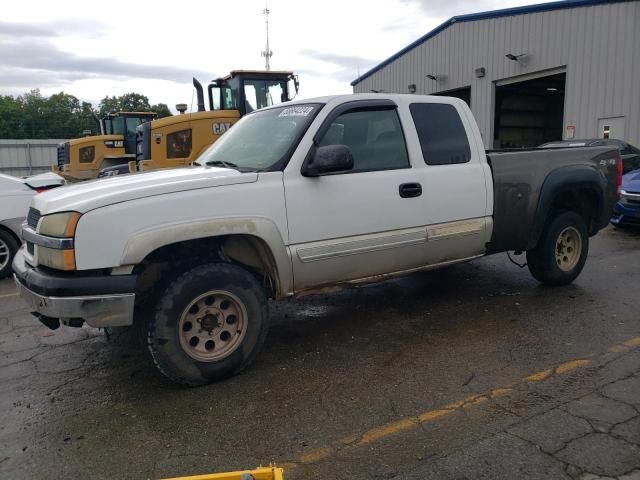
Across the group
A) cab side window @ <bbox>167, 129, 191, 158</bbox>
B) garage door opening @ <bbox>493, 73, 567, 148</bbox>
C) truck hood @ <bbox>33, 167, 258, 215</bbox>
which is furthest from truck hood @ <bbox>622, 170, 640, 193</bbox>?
garage door opening @ <bbox>493, 73, 567, 148</bbox>

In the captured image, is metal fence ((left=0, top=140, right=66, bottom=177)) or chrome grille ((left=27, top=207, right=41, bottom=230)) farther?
metal fence ((left=0, top=140, right=66, bottom=177))

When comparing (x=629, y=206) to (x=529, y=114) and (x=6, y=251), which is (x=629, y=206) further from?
(x=529, y=114)

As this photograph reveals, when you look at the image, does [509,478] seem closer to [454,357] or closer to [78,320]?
[454,357]

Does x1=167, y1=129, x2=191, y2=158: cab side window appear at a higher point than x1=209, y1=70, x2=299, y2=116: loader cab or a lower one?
lower

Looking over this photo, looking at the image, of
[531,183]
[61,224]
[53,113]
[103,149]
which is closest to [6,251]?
[61,224]

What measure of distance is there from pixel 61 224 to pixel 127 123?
1633cm

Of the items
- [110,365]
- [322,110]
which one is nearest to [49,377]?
[110,365]

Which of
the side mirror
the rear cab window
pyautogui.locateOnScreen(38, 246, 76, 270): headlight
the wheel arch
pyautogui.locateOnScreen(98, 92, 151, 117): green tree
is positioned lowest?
the wheel arch

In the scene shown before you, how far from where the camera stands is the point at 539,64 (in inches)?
706

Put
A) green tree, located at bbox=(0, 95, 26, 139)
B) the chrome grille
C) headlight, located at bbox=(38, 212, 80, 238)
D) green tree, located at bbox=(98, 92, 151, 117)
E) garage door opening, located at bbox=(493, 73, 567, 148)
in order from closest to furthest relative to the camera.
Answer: headlight, located at bbox=(38, 212, 80, 238)
the chrome grille
garage door opening, located at bbox=(493, 73, 567, 148)
green tree, located at bbox=(0, 95, 26, 139)
green tree, located at bbox=(98, 92, 151, 117)

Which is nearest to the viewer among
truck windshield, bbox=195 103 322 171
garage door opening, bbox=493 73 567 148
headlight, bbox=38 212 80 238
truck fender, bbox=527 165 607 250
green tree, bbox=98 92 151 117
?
headlight, bbox=38 212 80 238

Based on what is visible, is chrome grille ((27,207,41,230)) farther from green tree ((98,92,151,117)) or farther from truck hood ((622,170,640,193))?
green tree ((98,92,151,117))

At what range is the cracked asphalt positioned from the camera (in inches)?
113

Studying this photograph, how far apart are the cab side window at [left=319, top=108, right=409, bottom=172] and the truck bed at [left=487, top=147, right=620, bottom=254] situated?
3.65 ft
